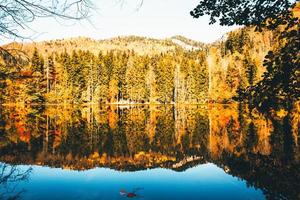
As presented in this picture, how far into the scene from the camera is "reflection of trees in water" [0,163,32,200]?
1066 centimetres

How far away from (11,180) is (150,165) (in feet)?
20.7

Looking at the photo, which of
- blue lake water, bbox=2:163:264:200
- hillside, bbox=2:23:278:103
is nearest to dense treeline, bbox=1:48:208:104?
hillside, bbox=2:23:278:103

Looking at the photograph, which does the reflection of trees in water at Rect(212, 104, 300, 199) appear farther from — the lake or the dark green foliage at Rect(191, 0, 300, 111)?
the dark green foliage at Rect(191, 0, 300, 111)

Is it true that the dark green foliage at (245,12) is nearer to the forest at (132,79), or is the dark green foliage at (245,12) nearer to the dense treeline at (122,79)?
the forest at (132,79)

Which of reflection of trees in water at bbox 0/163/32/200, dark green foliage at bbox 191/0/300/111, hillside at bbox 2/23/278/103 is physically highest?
hillside at bbox 2/23/278/103

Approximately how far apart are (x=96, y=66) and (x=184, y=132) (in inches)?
2474

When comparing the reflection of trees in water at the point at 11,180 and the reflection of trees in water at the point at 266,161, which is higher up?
the reflection of trees in water at the point at 266,161

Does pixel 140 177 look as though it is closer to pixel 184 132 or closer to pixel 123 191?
pixel 123 191

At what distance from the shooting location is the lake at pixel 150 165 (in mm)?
11633

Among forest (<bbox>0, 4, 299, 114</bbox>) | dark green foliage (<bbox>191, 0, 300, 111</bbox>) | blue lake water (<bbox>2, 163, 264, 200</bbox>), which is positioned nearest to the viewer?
dark green foliage (<bbox>191, 0, 300, 111</bbox>)

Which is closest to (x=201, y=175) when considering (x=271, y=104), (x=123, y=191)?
(x=123, y=191)

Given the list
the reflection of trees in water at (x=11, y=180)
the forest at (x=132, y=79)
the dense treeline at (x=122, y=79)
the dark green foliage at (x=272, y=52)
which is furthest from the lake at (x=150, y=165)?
the dense treeline at (x=122, y=79)

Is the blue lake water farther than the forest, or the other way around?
the forest

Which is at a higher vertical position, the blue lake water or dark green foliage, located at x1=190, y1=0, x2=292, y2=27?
dark green foliage, located at x1=190, y1=0, x2=292, y2=27
